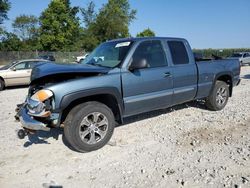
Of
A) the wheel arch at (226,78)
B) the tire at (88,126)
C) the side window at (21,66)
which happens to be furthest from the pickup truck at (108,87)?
the side window at (21,66)

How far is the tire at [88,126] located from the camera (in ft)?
14.7

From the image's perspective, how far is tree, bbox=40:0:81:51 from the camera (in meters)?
53.0

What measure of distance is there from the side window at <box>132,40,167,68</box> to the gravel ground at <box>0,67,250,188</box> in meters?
1.38

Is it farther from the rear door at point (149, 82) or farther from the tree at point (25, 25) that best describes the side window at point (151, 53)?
the tree at point (25, 25)

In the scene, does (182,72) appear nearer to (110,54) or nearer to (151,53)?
(151,53)

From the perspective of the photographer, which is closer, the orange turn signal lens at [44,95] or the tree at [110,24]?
the orange turn signal lens at [44,95]

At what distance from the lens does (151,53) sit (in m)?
5.59

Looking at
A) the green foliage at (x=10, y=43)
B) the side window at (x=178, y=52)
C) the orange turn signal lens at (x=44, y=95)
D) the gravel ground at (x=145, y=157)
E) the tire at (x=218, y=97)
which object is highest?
the green foliage at (x=10, y=43)

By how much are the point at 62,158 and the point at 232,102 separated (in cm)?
567

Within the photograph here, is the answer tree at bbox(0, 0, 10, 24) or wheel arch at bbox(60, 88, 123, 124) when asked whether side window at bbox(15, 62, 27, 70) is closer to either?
wheel arch at bbox(60, 88, 123, 124)

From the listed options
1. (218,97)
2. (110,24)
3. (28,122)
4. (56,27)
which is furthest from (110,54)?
(110,24)

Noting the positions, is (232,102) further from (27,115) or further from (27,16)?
(27,16)

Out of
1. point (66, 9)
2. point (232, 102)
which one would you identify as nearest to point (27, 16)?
point (66, 9)

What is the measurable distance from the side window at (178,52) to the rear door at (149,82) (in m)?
0.29
